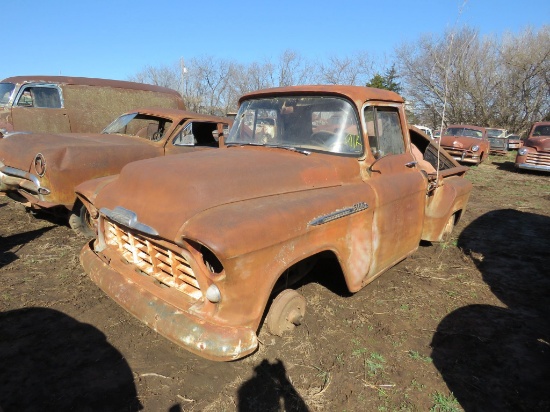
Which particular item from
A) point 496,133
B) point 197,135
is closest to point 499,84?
point 496,133

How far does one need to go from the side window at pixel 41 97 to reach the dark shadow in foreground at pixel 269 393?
765 centimetres

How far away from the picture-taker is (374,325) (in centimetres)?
301

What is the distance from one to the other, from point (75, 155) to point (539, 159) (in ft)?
44.6

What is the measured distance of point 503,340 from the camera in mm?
2865

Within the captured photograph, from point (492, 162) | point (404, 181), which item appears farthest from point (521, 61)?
point (404, 181)

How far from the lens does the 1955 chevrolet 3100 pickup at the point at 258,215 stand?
2.04 metres

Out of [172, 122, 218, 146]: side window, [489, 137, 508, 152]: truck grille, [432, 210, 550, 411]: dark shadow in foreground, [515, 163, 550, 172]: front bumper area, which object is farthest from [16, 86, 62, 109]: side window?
[489, 137, 508, 152]: truck grille

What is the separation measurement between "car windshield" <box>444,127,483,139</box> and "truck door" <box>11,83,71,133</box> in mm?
14151

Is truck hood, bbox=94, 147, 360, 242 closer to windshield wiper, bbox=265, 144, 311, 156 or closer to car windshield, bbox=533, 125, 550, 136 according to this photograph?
windshield wiper, bbox=265, 144, 311, 156

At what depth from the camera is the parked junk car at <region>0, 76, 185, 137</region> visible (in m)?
7.52

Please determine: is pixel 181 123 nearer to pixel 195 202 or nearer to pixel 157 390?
pixel 195 202

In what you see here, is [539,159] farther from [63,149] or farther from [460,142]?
[63,149]

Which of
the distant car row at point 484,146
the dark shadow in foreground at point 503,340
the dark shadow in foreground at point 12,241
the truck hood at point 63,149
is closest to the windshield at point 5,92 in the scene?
the truck hood at point 63,149

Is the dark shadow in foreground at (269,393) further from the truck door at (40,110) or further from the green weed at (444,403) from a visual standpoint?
the truck door at (40,110)
